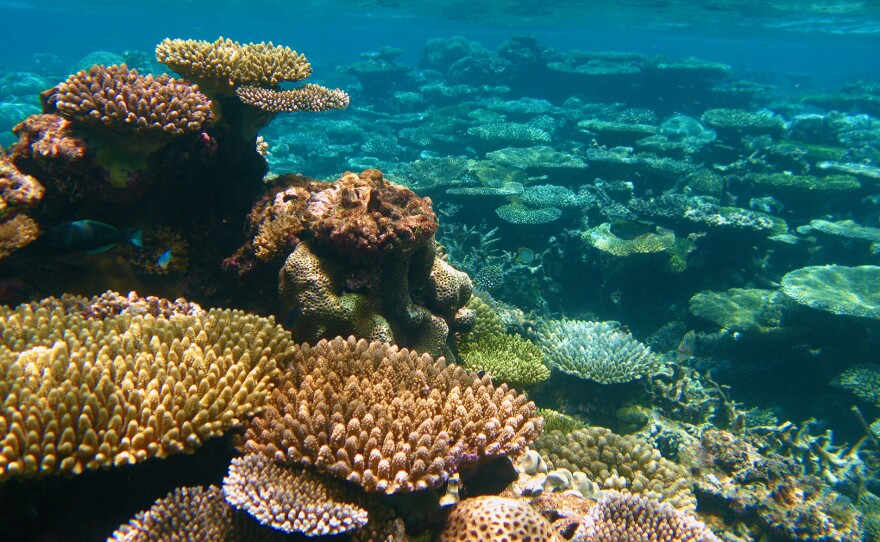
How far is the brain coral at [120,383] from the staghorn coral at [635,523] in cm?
231

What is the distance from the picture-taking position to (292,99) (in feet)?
14.7

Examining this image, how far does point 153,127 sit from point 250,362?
7.12 ft

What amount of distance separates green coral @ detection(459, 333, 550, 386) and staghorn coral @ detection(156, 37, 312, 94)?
352 cm

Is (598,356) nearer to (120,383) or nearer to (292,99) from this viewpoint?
(292,99)

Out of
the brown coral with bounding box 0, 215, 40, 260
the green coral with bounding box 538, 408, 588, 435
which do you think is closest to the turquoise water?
the brown coral with bounding box 0, 215, 40, 260

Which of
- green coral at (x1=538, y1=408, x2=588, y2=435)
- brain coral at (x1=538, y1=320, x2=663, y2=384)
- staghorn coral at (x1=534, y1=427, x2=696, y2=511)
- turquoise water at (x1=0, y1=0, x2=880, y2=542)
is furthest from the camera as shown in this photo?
brain coral at (x1=538, y1=320, x2=663, y2=384)

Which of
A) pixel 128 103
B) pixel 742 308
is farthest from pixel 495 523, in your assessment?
pixel 742 308

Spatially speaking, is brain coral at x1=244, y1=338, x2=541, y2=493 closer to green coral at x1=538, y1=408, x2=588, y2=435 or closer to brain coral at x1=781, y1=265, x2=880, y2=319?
green coral at x1=538, y1=408, x2=588, y2=435

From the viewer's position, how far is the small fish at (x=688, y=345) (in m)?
8.93

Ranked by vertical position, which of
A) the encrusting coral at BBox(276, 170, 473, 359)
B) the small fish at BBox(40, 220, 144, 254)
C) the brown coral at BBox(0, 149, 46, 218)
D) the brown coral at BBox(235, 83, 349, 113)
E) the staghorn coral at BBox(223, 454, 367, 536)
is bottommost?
the staghorn coral at BBox(223, 454, 367, 536)

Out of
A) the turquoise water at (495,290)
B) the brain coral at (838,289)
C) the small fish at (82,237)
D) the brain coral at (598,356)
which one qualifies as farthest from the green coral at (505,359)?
the brain coral at (838,289)

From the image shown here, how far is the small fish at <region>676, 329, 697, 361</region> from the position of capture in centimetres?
893

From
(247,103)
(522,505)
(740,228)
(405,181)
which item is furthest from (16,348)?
(740,228)

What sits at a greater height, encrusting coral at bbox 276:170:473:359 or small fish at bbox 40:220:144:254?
small fish at bbox 40:220:144:254
